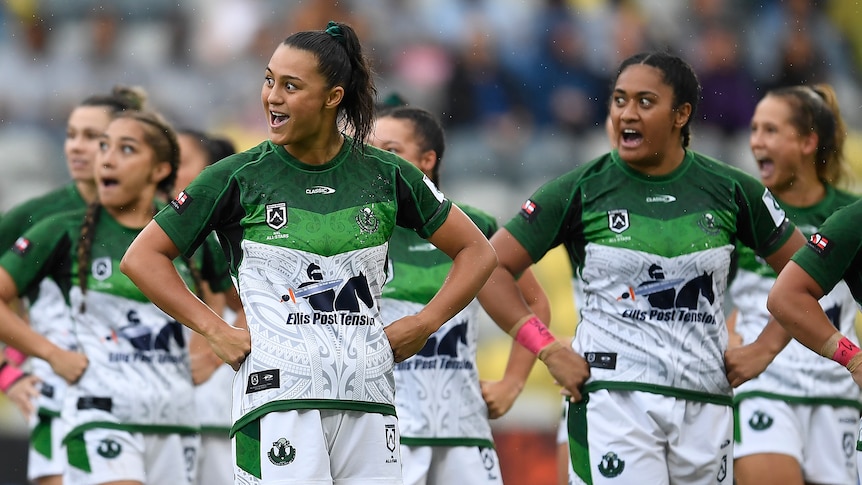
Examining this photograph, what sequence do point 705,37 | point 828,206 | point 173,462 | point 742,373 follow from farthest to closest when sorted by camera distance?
point 705,37 < point 828,206 < point 173,462 < point 742,373

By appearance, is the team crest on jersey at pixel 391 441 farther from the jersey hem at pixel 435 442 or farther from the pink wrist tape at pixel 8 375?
the pink wrist tape at pixel 8 375

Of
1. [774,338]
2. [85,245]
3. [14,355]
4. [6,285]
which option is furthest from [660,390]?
[14,355]

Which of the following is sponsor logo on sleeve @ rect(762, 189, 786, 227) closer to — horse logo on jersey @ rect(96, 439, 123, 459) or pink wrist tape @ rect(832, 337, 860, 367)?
pink wrist tape @ rect(832, 337, 860, 367)

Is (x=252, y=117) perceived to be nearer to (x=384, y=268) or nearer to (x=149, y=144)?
→ (x=149, y=144)

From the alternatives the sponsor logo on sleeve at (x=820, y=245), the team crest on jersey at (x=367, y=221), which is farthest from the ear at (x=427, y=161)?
the sponsor logo on sleeve at (x=820, y=245)

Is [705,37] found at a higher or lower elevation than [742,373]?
higher

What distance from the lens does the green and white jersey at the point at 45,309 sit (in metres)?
7.95

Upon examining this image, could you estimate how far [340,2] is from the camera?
587 inches

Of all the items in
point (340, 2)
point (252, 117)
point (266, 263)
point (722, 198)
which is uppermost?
point (340, 2)

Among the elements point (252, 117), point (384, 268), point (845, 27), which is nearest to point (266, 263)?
point (384, 268)

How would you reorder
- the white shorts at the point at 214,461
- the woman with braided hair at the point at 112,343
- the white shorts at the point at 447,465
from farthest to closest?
the white shorts at the point at 214,461
the woman with braided hair at the point at 112,343
the white shorts at the point at 447,465

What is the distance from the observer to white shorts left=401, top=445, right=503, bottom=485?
6.96 meters

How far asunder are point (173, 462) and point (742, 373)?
294cm

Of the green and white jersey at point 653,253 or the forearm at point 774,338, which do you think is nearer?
the green and white jersey at point 653,253
